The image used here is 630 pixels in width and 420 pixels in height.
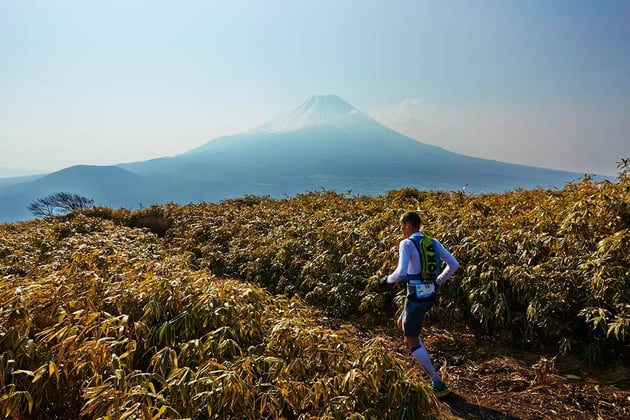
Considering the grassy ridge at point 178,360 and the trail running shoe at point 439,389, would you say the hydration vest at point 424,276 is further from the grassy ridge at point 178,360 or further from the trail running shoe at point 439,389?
the grassy ridge at point 178,360

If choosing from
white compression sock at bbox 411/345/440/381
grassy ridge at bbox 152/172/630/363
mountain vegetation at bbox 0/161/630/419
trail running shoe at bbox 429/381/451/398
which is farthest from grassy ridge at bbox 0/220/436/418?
grassy ridge at bbox 152/172/630/363

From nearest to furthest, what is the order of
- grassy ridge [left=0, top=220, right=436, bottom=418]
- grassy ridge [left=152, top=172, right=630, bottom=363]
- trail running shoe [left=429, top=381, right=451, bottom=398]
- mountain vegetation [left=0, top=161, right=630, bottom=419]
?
grassy ridge [left=0, top=220, right=436, bottom=418] < mountain vegetation [left=0, top=161, right=630, bottom=419] < trail running shoe [left=429, top=381, right=451, bottom=398] < grassy ridge [left=152, top=172, right=630, bottom=363]

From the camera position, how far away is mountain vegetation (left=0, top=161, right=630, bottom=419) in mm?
2961

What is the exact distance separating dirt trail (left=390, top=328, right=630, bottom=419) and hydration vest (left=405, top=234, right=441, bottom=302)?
140cm

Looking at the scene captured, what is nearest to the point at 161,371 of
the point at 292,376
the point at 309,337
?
the point at 292,376

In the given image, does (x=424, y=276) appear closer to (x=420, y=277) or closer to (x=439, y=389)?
(x=420, y=277)

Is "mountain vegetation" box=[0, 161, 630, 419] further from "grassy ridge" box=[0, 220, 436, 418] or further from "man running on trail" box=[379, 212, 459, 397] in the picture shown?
"man running on trail" box=[379, 212, 459, 397]

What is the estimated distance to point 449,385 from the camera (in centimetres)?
504

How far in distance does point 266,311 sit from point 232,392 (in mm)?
1479

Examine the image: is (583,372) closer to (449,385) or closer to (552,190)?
(449,385)

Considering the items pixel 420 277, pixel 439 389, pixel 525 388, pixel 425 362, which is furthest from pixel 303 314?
pixel 525 388

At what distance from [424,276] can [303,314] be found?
168 centimetres

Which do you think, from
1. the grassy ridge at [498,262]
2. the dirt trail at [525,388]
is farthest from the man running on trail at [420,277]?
the grassy ridge at [498,262]

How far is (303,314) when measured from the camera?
4.60m
